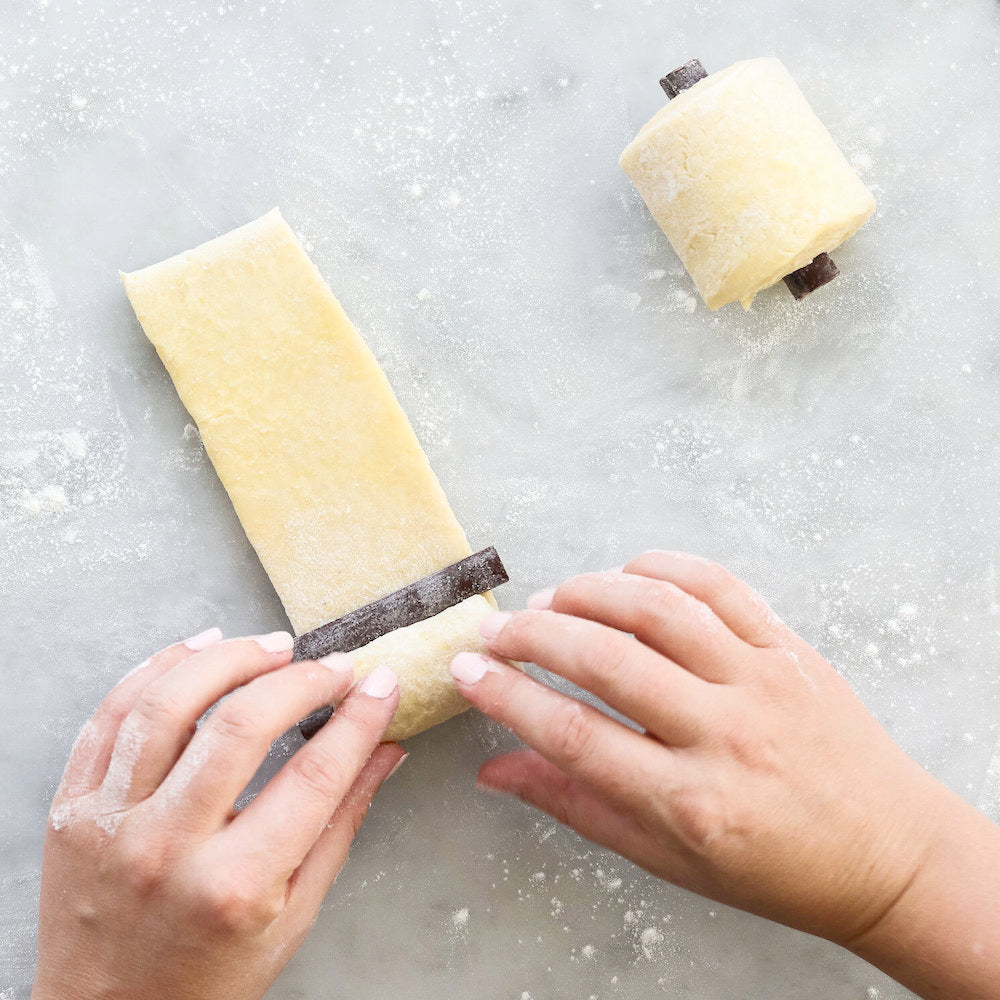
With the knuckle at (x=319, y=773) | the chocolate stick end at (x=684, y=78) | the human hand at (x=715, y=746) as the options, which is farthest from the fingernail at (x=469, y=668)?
the chocolate stick end at (x=684, y=78)

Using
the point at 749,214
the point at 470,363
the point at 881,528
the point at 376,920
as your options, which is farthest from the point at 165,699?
the point at 881,528

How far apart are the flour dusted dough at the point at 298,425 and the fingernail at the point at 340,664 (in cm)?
14

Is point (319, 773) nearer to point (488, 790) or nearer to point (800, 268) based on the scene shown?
point (488, 790)

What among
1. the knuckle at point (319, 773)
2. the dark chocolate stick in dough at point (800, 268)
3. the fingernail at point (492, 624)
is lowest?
the fingernail at point (492, 624)

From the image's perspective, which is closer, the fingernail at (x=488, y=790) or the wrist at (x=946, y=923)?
the wrist at (x=946, y=923)

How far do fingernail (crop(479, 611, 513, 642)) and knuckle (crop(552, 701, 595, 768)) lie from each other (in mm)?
171

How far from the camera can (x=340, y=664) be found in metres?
1.36

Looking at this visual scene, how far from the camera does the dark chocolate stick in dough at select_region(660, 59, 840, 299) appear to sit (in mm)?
1522

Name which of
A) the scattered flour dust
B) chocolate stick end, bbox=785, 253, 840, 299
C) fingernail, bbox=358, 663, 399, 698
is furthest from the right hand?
chocolate stick end, bbox=785, 253, 840, 299

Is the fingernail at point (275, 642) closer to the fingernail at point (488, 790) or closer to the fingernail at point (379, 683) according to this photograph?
the fingernail at point (379, 683)

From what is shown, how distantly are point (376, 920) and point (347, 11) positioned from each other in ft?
5.73

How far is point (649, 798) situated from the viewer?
1188mm

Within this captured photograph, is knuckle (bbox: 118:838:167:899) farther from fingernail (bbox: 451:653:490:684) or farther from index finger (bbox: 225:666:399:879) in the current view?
fingernail (bbox: 451:653:490:684)

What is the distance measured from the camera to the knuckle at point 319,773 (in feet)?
3.98
